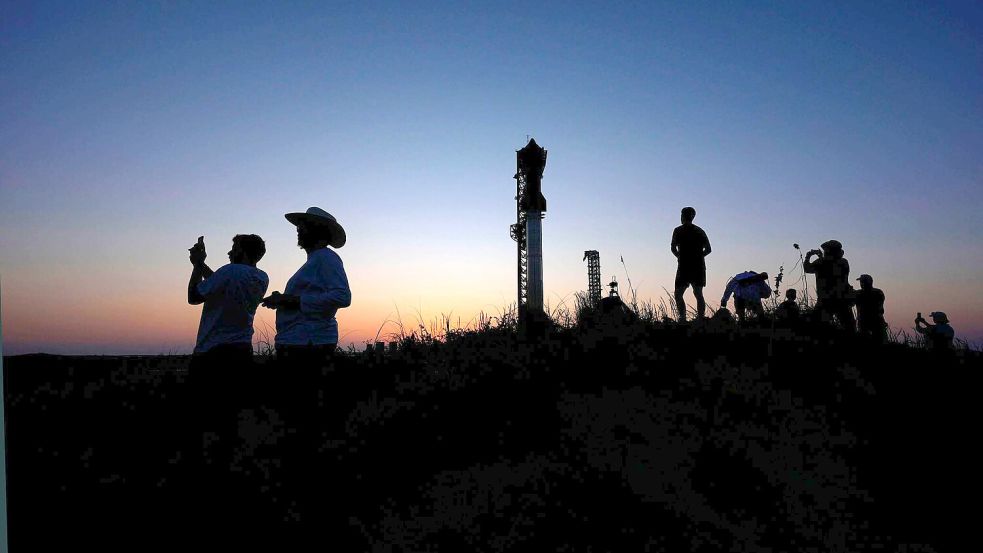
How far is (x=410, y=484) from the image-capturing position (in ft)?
14.0

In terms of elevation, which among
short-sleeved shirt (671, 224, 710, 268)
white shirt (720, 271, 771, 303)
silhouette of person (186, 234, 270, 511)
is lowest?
silhouette of person (186, 234, 270, 511)

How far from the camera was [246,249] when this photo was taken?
4.70m

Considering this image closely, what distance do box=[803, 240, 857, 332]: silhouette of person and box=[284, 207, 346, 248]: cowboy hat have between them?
21.1 ft

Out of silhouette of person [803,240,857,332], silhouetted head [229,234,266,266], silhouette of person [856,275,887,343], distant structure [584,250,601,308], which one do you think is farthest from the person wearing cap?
distant structure [584,250,601,308]

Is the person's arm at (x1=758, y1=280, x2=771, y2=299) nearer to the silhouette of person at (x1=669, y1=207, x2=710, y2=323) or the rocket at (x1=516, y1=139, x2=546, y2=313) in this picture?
the silhouette of person at (x1=669, y1=207, x2=710, y2=323)

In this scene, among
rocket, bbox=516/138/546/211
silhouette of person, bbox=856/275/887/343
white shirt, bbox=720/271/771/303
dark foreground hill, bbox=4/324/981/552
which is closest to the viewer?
dark foreground hill, bbox=4/324/981/552

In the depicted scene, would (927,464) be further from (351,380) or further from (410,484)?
(351,380)

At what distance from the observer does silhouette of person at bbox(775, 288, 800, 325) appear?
833 centimetres

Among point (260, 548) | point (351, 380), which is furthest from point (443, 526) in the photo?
point (351, 380)

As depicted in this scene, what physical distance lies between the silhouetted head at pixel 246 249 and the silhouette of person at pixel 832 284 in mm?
7066

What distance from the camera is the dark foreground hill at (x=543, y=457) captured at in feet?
12.3

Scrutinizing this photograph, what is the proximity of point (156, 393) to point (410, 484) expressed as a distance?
352 cm

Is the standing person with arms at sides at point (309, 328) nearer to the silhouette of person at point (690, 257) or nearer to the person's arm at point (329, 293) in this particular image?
the person's arm at point (329, 293)

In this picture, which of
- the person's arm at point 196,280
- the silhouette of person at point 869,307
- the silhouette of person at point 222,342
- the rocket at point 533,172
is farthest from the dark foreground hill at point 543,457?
the rocket at point 533,172
